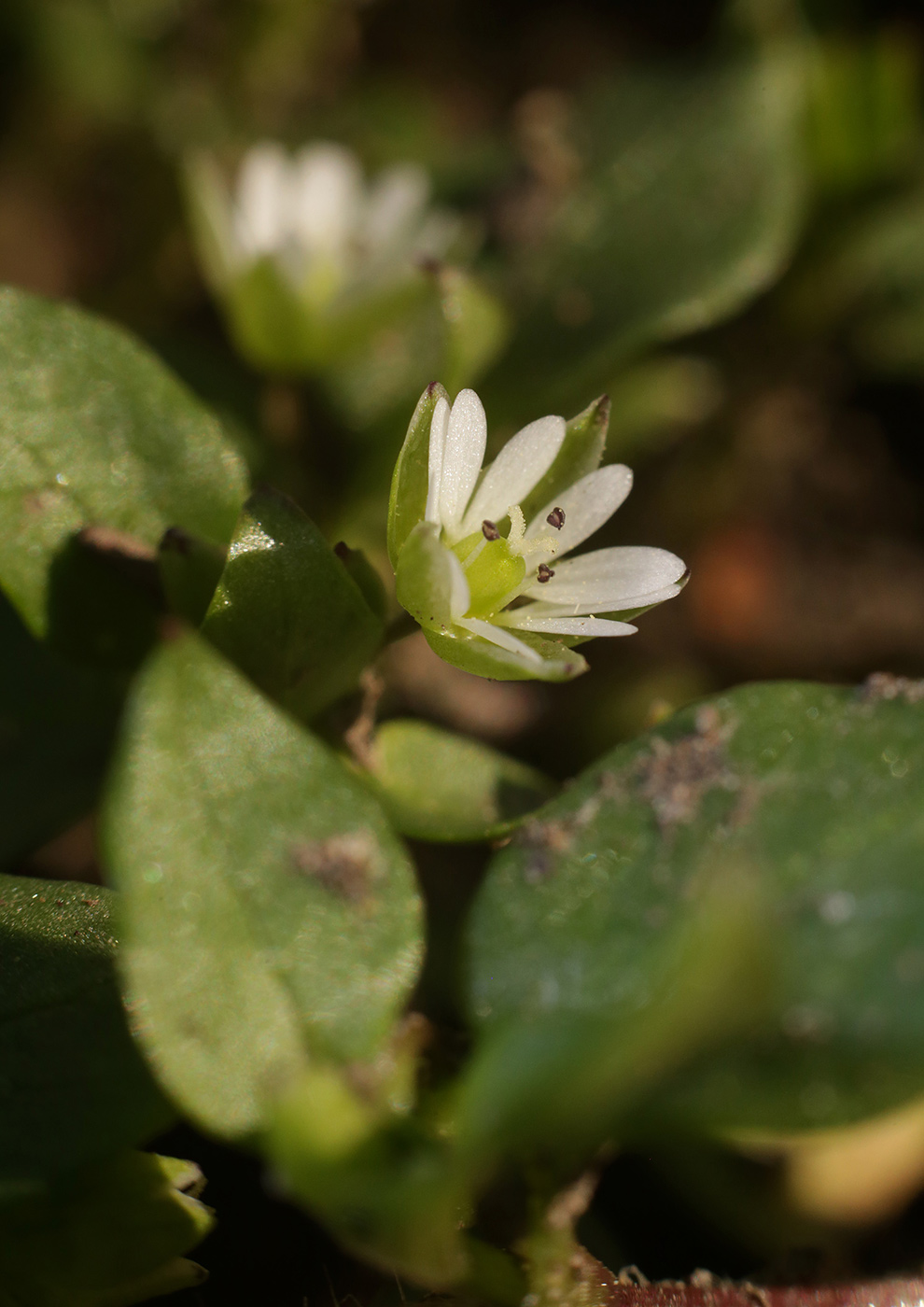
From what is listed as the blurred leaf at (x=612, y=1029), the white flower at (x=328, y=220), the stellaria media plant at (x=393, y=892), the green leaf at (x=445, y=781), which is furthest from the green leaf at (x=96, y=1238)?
the white flower at (x=328, y=220)

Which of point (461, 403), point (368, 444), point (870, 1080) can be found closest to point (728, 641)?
point (368, 444)

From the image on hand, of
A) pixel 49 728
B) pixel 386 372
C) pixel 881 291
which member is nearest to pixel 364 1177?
pixel 49 728

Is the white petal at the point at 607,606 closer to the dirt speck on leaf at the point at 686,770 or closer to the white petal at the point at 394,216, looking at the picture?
the dirt speck on leaf at the point at 686,770

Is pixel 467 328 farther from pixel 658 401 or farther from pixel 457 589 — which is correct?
pixel 457 589

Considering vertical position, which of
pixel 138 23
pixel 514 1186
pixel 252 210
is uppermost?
pixel 138 23

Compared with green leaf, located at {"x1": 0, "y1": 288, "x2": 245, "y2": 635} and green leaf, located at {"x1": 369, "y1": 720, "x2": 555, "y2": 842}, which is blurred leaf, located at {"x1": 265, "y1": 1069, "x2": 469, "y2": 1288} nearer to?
green leaf, located at {"x1": 369, "y1": 720, "x2": 555, "y2": 842}

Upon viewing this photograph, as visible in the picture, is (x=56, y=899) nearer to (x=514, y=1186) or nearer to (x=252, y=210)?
(x=514, y=1186)

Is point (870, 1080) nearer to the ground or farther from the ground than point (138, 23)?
nearer to the ground

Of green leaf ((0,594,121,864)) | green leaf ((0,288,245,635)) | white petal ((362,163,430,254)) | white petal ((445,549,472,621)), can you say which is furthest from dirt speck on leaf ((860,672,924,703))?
white petal ((362,163,430,254))
